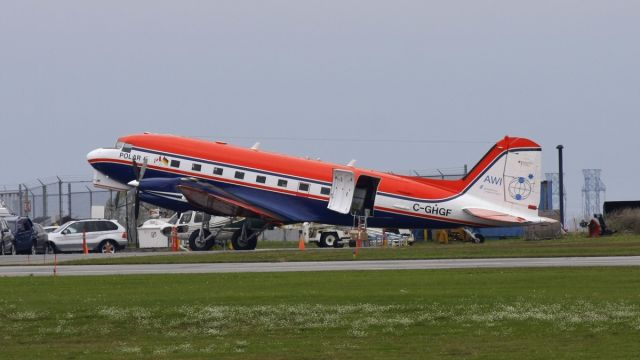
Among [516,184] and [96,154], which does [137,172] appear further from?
[516,184]

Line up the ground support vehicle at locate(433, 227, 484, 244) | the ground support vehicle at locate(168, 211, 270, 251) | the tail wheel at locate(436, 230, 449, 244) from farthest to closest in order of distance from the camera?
the tail wheel at locate(436, 230, 449, 244), the ground support vehicle at locate(433, 227, 484, 244), the ground support vehicle at locate(168, 211, 270, 251)

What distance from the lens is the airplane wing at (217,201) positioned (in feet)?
174

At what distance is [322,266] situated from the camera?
3838 centimetres

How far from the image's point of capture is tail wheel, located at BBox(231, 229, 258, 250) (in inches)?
2179

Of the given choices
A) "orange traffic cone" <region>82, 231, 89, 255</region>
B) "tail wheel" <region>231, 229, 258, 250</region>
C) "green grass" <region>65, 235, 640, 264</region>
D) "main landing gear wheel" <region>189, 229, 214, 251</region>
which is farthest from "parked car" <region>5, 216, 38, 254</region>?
"green grass" <region>65, 235, 640, 264</region>

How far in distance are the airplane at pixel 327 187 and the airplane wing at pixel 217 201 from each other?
52 mm

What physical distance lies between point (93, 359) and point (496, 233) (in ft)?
197

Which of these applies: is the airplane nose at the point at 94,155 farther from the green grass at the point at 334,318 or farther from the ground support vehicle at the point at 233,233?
the green grass at the point at 334,318

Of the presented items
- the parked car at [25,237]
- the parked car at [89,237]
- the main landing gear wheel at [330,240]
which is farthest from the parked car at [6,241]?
the main landing gear wheel at [330,240]

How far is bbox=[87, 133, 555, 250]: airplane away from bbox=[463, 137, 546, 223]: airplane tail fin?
45 mm

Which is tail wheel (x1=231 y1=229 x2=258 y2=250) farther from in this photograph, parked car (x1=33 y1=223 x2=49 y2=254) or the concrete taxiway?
the concrete taxiway

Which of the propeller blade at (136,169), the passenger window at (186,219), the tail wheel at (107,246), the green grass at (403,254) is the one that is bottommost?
the tail wheel at (107,246)

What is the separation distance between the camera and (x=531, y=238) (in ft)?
216

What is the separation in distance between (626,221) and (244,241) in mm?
25803
